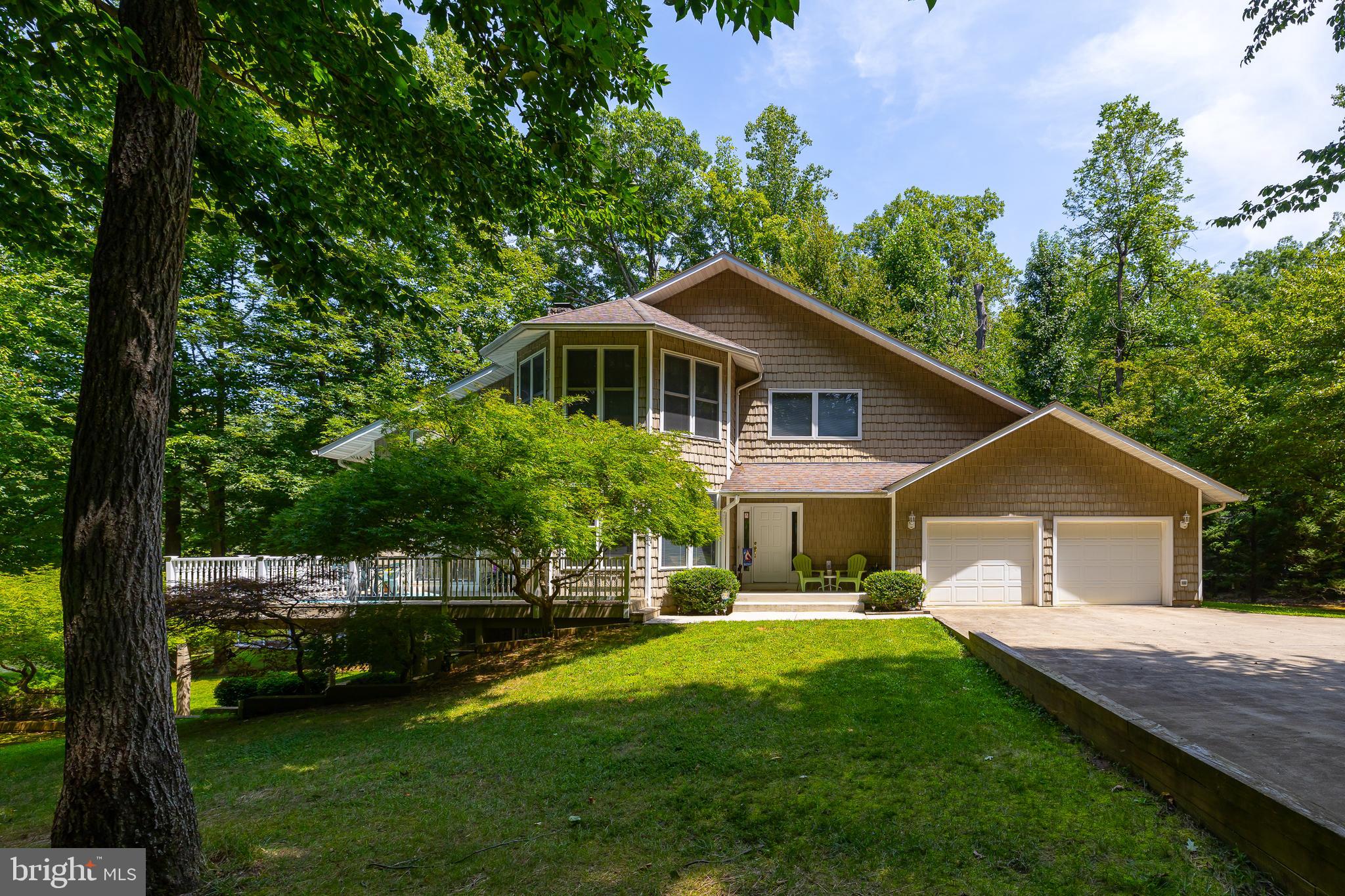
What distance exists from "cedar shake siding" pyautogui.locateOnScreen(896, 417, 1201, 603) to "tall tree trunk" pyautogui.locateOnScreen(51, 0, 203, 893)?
1356 cm

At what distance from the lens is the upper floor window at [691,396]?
44.9 ft

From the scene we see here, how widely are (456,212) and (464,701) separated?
6632 millimetres

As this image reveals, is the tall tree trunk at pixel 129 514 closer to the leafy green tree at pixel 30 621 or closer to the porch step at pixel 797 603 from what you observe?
the leafy green tree at pixel 30 621

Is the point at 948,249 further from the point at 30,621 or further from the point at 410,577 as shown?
the point at 30,621

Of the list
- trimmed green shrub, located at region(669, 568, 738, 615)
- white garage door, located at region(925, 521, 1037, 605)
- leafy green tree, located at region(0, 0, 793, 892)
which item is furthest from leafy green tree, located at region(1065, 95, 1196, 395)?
leafy green tree, located at region(0, 0, 793, 892)

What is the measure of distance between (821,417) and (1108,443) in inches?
253

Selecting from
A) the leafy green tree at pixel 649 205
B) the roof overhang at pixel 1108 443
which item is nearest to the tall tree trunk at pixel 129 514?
the roof overhang at pixel 1108 443

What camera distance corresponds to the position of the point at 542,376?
13.9 m

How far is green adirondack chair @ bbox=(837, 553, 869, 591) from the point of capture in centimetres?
1524

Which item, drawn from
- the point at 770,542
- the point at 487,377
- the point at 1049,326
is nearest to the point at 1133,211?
the point at 1049,326

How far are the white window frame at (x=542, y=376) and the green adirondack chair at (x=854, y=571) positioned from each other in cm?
845

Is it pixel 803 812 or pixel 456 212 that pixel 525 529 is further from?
pixel 803 812

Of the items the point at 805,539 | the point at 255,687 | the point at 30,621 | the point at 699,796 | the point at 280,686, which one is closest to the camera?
the point at 699,796

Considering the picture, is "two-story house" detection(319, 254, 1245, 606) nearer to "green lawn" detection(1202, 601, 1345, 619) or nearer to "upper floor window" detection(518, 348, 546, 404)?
"upper floor window" detection(518, 348, 546, 404)
